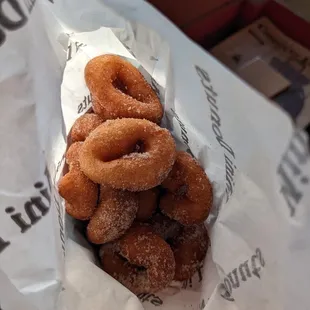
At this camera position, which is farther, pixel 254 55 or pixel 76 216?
pixel 76 216

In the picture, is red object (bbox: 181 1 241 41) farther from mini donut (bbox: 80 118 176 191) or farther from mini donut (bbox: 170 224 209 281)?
mini donut (bbox: 170 224 209 281)

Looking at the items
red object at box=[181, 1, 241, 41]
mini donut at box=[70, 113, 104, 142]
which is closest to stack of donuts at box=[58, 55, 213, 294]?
mini donut at box=[70, 113, 104, 142]

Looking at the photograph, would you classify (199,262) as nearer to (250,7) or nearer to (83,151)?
(83,151)

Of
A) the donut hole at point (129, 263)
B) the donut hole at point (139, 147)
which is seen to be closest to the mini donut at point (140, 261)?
the donut hole at point (129, 263)

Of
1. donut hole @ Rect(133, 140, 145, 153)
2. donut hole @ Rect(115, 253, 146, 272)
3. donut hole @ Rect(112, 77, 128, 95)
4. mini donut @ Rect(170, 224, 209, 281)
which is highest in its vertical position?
donut hole @ Rect(112, 77, 128, 95)

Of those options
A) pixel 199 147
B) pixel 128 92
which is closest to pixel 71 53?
pixel 128 92

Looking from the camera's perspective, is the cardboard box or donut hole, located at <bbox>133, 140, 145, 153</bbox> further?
donut hole, located at <bbox>133, 140, 145, 153</bbox>
